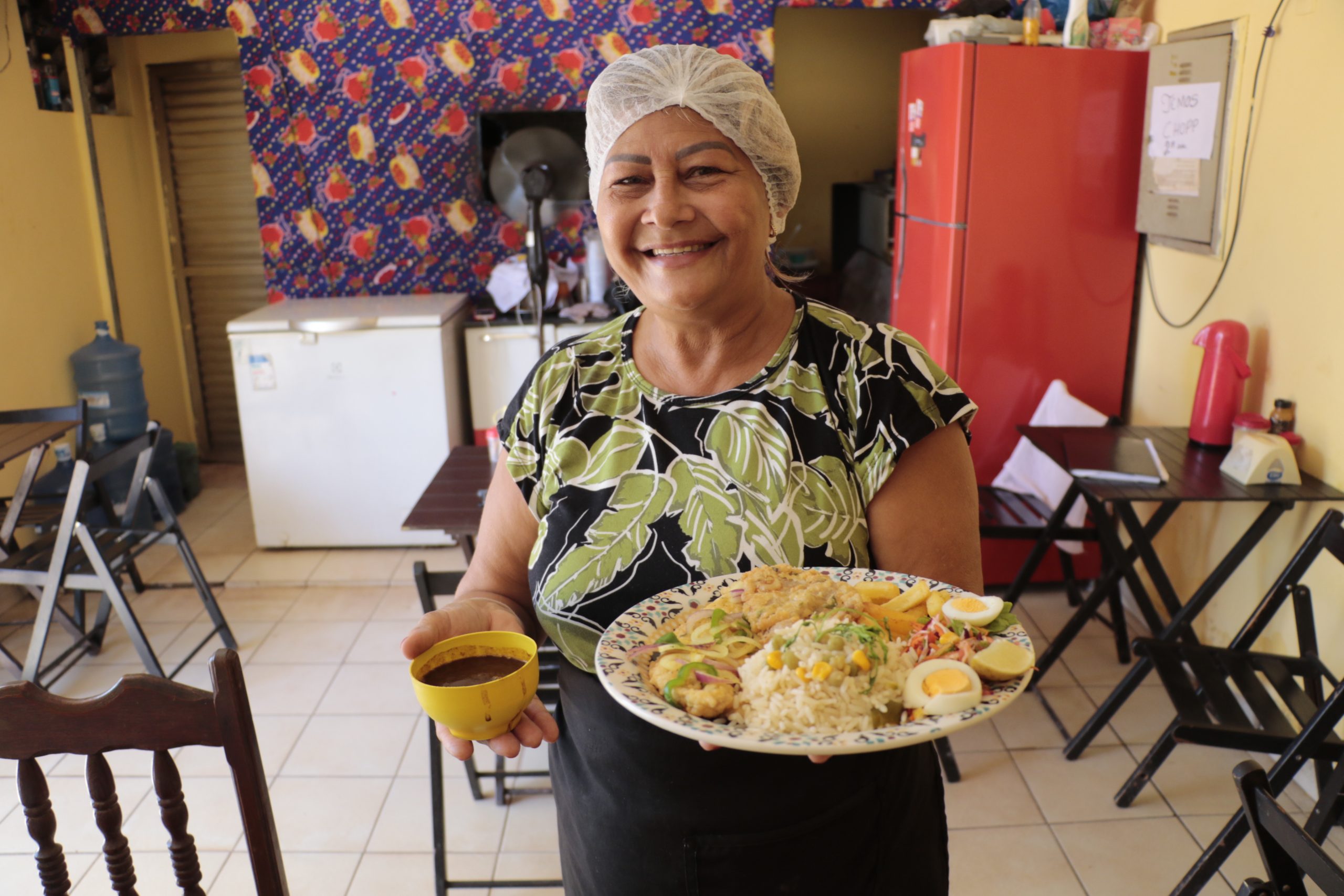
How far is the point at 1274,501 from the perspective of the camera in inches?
99.5

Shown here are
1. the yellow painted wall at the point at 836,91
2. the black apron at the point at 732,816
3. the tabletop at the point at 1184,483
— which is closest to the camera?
the black apron at the point at 732,816

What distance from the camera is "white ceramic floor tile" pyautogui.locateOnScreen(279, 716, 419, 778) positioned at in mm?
2842

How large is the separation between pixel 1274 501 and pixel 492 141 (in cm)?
338

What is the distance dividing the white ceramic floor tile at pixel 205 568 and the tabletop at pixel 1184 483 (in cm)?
322

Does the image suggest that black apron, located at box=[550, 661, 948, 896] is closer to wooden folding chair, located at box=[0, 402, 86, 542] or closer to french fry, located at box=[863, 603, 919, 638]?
french fry, located at box=[863, 603, 919, 638]

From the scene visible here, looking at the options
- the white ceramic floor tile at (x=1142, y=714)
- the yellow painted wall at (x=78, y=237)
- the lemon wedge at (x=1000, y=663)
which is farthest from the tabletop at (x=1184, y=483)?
the yellow painted wall at (x=78, y=237)

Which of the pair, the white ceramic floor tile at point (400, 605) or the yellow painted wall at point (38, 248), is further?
the yellow painted wall at point (38, 248)

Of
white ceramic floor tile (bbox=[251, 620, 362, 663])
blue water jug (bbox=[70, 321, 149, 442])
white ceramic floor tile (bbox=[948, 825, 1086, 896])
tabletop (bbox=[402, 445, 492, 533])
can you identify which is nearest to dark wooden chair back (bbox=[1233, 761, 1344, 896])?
white ceramic floor tile (bbox=[948, 825, 1086, 896])

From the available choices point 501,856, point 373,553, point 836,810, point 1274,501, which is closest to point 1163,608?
point 1274,501

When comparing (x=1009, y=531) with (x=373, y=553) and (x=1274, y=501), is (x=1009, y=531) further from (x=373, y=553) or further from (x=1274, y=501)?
(x=373, y=553)

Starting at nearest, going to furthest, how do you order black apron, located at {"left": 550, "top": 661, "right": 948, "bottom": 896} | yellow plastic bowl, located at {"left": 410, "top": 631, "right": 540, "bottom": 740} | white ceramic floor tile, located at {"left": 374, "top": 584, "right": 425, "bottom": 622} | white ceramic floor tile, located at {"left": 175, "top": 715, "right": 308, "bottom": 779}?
yellow plastic bowl, located at {"left": 410, "top": 631, "right": 540, "bottom": 740}, black apron, located at {"left": 550, "top": 661, "right": 948, "bottom": 896}, white ceramic floor tile, located at {"left": 175, "top": 715, "right": 308, "bottom": 779}, white ceramic floor tile, located at {"left": 374, "top": 584, "right": 425, "bottom": 622}

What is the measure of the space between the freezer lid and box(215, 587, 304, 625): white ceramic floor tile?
3.50 feet

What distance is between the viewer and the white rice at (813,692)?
1041mm

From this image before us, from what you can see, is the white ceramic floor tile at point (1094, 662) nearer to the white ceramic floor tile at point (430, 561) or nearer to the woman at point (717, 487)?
the woman at point (717, 487)
